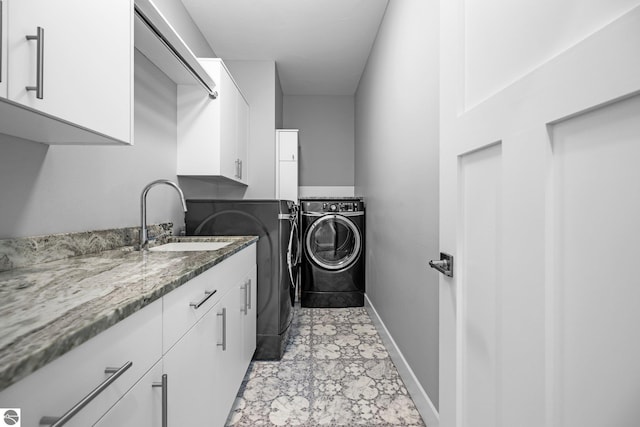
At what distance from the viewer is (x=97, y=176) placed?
141 cm

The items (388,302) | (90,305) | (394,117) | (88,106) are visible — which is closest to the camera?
(90,305)

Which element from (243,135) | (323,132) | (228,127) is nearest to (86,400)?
(228,127)

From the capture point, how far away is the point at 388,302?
2.34 metres

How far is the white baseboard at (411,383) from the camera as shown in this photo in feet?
4.67

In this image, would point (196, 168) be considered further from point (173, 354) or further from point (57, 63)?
point (173, 354)

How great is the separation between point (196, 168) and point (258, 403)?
1.59m

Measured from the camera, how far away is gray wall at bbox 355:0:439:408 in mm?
1468

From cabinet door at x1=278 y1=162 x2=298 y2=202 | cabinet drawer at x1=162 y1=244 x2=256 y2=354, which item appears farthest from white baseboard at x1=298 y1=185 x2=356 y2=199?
cabinet drawer at x1=162 y1=244 x2=256 y2=354

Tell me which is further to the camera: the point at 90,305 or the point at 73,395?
the point at 90,305

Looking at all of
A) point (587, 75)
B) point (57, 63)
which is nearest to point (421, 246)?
point (587, 75)

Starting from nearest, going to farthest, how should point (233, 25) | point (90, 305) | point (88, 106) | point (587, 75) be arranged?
point (587, 75)
point (90, 305)
point (88, 106)
point (233, 25)

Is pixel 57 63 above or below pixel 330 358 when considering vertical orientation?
above

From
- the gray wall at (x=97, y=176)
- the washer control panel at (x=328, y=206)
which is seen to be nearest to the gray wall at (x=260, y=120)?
the washer control panel at (x=328, y=206)

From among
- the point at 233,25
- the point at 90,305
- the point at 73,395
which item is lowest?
the point at 73,395
